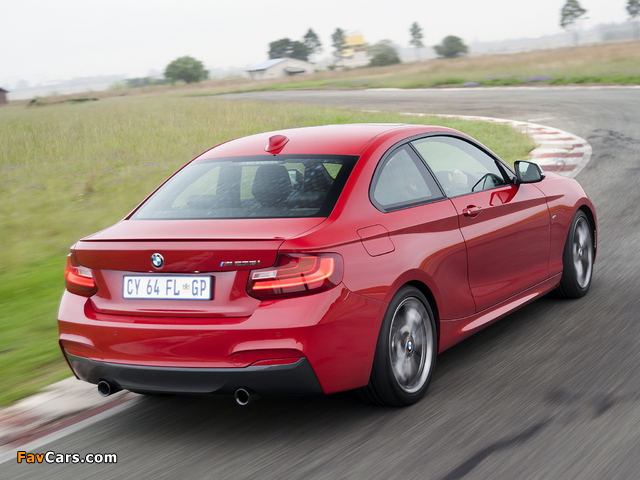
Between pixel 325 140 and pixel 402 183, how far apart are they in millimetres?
516

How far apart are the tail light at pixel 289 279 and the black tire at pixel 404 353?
51cm

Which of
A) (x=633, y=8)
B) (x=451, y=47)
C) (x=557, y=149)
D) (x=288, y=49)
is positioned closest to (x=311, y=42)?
(x=288, y=49)

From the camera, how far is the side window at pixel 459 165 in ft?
16.5

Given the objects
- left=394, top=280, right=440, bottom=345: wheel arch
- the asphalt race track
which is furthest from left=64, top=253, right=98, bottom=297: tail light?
left=394, top=280, right=440, bottom=345: wheel arch

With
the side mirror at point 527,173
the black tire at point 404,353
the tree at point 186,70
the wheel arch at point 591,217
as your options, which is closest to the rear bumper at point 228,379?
the black tire at point 404,353

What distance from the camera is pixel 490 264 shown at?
16.8 feet

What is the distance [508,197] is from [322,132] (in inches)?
53.8

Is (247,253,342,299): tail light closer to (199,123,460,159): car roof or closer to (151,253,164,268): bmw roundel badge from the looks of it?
(151,253,164,268): bmw roundel badge

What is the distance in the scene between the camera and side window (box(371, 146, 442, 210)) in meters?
4.43

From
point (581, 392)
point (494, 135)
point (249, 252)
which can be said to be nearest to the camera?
point (249, 252)

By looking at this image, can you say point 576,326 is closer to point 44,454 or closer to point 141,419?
point 141,419

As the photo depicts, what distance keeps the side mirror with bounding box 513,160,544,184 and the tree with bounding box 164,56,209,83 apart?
160 meters

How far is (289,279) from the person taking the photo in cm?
374

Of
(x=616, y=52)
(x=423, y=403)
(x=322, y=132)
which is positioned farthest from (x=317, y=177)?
(x=616, y=52)
